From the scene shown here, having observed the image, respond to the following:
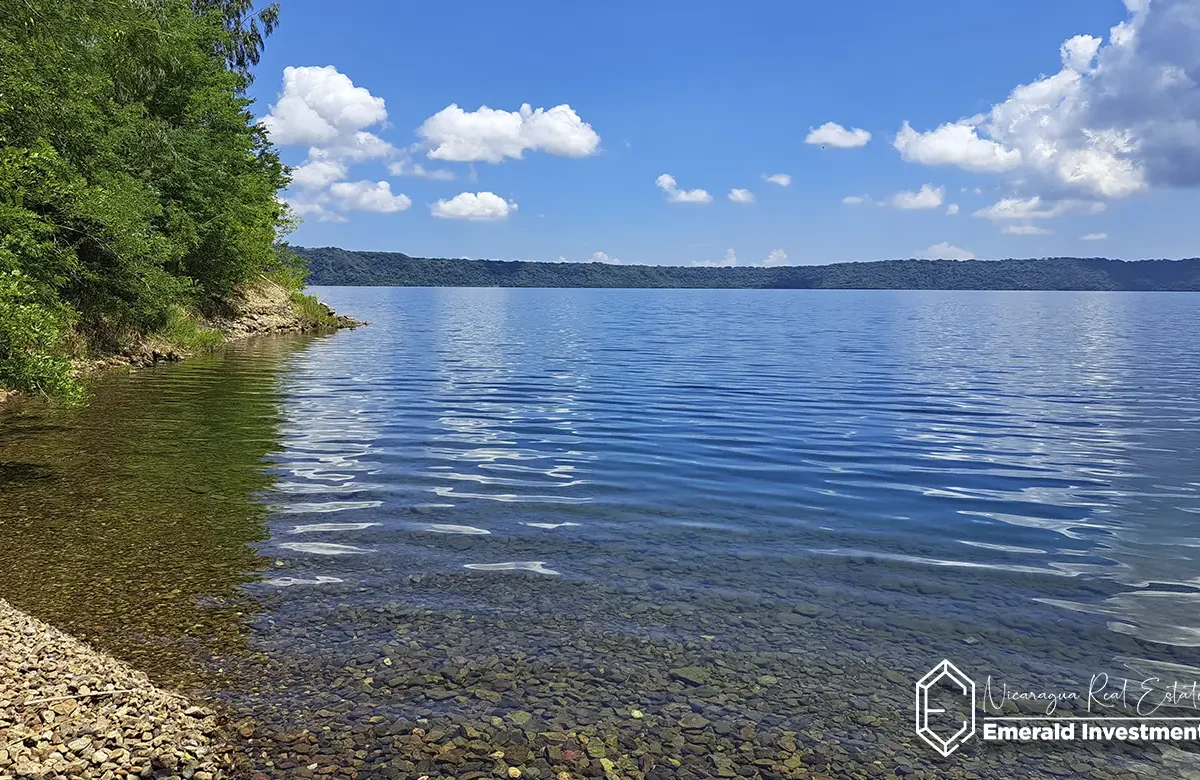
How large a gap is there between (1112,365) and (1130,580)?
37.5 m

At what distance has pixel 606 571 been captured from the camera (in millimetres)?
11070

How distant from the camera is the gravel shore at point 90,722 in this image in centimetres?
568

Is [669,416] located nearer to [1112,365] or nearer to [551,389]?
[551,389]

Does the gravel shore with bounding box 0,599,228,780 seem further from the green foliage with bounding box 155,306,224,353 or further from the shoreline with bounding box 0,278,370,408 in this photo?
the green foliage with bounding box 155,306,224,353

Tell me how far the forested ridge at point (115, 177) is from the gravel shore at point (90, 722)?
29.3 ft

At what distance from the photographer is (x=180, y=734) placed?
637 cm

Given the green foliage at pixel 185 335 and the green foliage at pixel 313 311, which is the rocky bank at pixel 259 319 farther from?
the green foliage at pixel 185 335

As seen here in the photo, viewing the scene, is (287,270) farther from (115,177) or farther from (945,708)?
(945,708)

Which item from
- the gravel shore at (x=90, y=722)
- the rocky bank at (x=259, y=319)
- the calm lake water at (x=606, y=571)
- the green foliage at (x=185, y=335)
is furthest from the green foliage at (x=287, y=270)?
the gravel shore at (x=90, y=722)

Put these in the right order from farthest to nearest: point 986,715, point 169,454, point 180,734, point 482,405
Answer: point 482,405 < point 169,454 < point 986,715 < point 180,734

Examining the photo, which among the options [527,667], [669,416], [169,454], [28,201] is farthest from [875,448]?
[28,201]

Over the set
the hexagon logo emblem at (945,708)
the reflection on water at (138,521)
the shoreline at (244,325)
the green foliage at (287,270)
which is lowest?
the hexagon logo emblem at (945,708)

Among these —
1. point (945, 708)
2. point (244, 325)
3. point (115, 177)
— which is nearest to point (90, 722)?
point (945, 708)

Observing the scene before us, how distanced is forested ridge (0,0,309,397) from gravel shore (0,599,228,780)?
8.94 m
